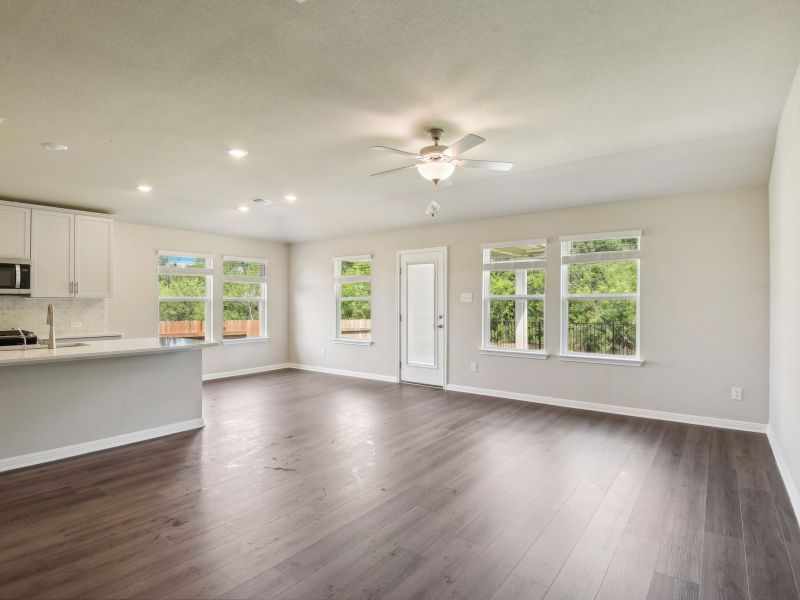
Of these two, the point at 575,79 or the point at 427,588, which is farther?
the point at 575,79

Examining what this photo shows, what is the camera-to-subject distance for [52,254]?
5.51m

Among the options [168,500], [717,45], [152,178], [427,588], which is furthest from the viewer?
[152,178]

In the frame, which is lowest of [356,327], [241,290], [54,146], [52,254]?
[356,327]

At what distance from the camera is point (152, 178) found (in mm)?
4926

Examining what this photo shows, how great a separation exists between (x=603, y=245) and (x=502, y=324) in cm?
166

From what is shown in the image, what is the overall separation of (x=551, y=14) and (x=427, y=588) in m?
2.76

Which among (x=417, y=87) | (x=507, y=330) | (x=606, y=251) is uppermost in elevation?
(x=417, y=87)

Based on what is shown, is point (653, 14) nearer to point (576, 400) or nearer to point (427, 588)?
point (427, 588)

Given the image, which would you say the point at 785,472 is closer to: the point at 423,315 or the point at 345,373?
the point at 423,315

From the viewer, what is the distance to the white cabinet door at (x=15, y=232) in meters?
5.14

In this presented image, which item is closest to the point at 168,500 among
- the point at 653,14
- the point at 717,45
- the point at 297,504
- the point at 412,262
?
the point at 297,504

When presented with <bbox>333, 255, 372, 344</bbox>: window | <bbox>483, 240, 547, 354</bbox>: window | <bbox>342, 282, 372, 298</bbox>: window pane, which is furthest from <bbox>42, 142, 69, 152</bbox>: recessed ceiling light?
<bbox>483, 240, 547, 354</bbox>: window

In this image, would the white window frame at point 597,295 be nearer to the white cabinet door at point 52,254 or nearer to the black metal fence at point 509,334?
the black metal fence at point 509,334

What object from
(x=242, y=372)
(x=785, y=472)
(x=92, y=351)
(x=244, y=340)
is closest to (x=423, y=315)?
(x=244, y=340)
